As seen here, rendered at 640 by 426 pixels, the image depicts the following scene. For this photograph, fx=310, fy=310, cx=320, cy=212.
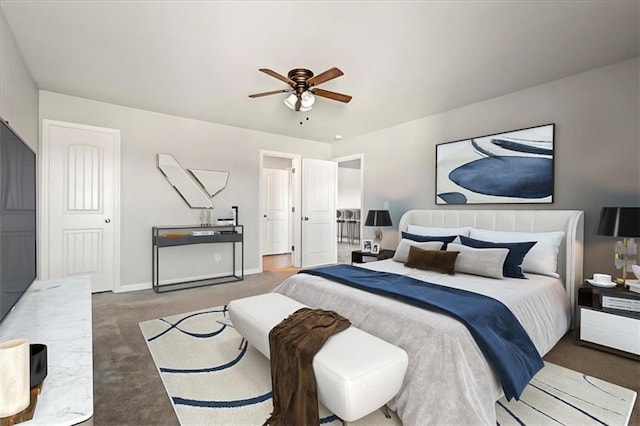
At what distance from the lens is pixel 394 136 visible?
5.09m

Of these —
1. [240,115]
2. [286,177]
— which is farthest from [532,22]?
[286,177]

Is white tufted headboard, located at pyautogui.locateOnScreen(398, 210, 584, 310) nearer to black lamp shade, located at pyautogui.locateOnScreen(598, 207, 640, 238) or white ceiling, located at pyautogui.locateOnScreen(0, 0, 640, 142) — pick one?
black lamp shade, located at pyautogui.locateOnScreen(598, 207, 640, 238)

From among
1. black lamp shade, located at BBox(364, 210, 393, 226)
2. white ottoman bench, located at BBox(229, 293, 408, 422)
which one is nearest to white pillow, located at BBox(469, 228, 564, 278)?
black lamp shade, located at BBox(364, 210, 393, 226)

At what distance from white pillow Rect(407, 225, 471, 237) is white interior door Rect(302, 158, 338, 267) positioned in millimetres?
2291

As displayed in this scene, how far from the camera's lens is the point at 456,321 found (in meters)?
1.80

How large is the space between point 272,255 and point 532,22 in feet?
22.1

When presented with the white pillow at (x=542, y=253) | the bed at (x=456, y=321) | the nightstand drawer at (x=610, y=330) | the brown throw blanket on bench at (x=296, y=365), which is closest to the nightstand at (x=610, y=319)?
the nightstand drawer at (x=610, y=330)

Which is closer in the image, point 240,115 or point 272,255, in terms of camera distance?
point 240,115

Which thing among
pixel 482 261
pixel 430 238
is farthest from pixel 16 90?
pixel 482 261

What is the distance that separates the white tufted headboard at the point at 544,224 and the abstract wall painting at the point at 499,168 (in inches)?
8.6

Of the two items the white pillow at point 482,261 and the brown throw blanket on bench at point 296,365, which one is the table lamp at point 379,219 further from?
the brown throw blanket on bench at point 296,365

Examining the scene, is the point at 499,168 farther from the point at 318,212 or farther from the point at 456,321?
the point at 318,212

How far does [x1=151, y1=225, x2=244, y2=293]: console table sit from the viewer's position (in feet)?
14.3

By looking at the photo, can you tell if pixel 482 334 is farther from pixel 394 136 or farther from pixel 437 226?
pixel 394 136
